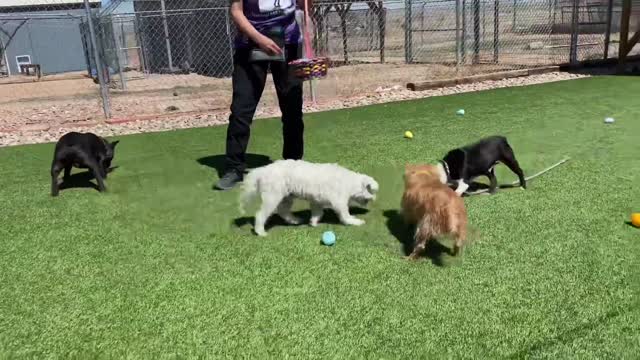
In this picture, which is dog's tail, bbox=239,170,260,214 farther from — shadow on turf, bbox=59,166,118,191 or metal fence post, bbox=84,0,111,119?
metal fence post, bbox=84,0,111,119

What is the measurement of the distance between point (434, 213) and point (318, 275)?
771 mm

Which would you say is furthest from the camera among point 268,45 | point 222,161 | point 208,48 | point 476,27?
point 208,48

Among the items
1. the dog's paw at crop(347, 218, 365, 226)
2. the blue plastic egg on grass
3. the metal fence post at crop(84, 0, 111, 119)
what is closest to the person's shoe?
the dog's paw at crop(347, 218, 365, 226)

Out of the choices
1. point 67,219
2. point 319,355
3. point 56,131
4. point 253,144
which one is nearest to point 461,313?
point 319,355

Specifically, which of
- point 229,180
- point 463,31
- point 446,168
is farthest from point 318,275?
point 463,31

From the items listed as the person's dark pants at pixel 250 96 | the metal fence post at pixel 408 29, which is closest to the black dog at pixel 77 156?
the person's dark pants at pixel 250 96

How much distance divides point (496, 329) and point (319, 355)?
0.85 meters

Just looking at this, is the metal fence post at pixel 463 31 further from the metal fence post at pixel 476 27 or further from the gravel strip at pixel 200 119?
the gravel strip at pixel 200 119

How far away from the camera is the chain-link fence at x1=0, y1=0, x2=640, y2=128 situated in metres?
13.3

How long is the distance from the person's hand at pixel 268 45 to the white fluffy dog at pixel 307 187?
49.9 inches

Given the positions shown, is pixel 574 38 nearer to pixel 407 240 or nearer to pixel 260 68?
pixel 260 68

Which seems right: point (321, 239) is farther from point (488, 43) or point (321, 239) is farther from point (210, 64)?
point (488, 43)

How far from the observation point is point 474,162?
464 centimetres

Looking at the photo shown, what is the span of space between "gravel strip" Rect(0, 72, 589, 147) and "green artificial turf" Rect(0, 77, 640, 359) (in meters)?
3.01
